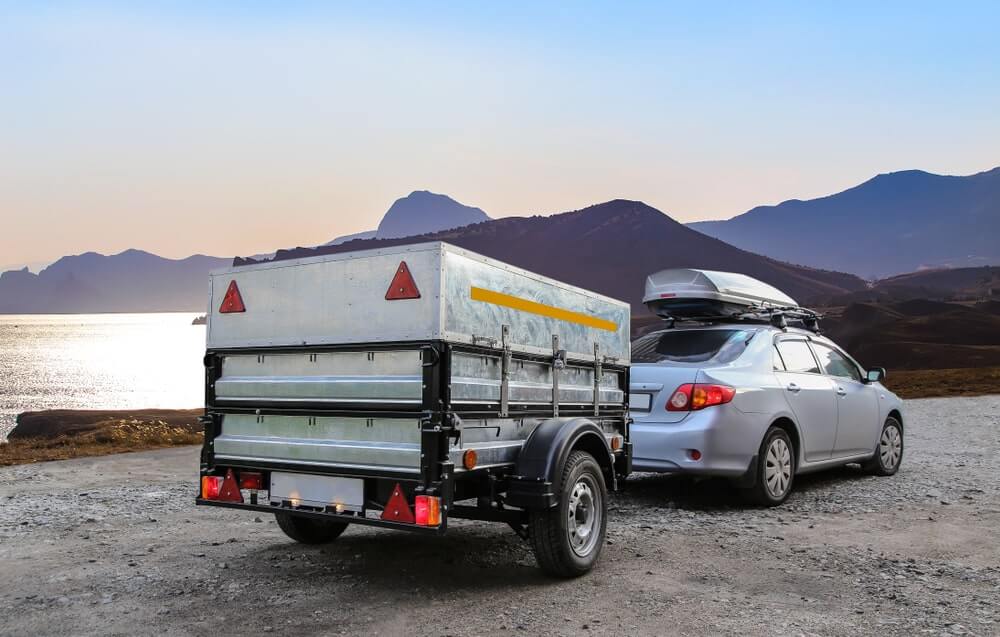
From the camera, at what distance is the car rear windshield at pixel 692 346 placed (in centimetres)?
767

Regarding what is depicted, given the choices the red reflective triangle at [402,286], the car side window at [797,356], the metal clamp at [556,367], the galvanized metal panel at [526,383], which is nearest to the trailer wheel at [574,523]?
the metal clamp at [556,367]

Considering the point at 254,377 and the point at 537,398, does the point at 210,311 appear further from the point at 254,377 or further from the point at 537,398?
the point at 537,398

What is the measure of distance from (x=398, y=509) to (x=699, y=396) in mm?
3518

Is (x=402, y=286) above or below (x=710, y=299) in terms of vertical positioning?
below

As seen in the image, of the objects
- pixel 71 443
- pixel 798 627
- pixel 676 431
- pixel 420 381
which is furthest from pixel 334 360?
pixel 71 443

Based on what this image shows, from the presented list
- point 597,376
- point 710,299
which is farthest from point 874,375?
point 597,376

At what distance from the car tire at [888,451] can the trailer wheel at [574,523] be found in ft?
17.5

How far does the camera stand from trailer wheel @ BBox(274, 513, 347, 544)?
594 centimetres

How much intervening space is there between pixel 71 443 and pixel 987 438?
50.7ft

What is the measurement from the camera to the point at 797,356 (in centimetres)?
831

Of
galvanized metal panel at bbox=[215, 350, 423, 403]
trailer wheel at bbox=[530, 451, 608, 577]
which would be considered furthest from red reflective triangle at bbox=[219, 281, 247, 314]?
trailer wheel at bbox=[530, 451, 608, 577]

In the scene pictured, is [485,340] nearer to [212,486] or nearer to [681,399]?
[212,486]

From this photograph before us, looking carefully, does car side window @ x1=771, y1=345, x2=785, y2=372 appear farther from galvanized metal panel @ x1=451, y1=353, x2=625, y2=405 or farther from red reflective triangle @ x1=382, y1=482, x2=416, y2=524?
red reflective triangle @ x1=382, y1=482, x2=416, y2=524

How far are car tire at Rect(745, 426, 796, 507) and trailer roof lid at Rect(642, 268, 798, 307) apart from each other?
1.44 m
